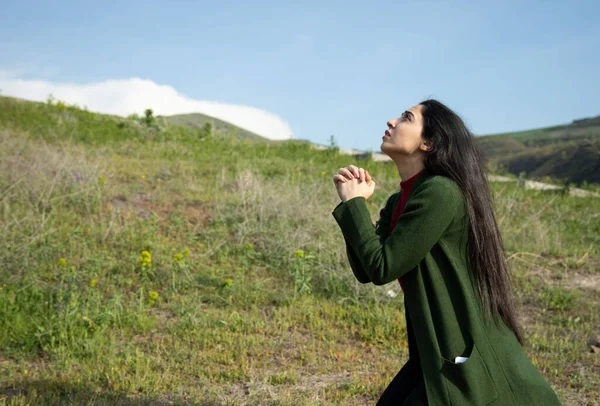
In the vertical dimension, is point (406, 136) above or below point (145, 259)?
above

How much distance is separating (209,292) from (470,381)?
175 inches

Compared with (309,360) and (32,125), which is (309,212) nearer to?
(309,360)

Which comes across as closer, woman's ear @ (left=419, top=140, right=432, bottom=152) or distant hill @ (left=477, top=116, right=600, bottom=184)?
woman's ear @ (left=419, top=140, right=432, bottom=152)

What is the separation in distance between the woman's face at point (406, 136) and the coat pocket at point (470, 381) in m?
0.75

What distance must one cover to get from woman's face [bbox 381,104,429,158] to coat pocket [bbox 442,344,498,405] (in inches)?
29.7

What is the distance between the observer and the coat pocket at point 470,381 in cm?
209

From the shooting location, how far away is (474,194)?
7.23 feet

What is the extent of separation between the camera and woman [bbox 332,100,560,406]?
82.0 inches

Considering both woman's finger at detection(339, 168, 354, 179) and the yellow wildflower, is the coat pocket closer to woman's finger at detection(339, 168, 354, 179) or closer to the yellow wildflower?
woman's finger at detection(339, 168, 354, 179)

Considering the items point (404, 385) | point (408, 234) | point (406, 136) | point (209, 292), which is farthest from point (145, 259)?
point (408, 234)

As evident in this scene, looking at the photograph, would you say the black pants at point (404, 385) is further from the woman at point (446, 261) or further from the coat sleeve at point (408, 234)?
the coat sleeve at point (408, 234)

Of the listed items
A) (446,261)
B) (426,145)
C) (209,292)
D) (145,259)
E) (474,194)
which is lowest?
(209,292)

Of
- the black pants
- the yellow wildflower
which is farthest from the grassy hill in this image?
the black pants

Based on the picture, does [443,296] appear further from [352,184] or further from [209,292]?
[209,292]
